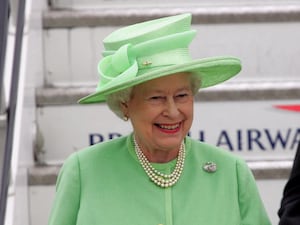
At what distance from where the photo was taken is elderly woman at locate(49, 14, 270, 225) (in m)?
3.07

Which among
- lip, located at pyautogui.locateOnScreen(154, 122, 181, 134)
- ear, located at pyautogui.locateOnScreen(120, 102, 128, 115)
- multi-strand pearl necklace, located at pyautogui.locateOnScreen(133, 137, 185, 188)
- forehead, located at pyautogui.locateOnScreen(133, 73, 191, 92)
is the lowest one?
multi-strand pearl necklace, located at pyautogui.locateOnScreen(133, 137, 185, 188)

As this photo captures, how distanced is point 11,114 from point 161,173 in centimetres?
102

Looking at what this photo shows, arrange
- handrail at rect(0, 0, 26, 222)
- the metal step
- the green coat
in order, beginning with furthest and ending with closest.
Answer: the metal step, handrail at rect(0, 0, 26, 222), the green coat

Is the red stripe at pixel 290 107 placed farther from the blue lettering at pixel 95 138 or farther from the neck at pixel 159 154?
the neck at pixel 159 154

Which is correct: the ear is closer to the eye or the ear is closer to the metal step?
the eye

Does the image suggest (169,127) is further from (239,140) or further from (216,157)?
(239,140)

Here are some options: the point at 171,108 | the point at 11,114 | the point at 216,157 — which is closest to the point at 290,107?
the point at 11,114

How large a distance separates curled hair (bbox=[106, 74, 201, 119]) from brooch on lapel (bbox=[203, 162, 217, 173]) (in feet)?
0.72

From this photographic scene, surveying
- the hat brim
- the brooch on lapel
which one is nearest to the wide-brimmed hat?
the hat brim

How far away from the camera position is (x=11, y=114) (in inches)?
158

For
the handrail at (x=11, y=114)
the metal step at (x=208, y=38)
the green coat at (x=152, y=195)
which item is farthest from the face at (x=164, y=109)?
the metal step at (x=208, y=38)

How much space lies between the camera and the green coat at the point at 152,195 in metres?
3.14

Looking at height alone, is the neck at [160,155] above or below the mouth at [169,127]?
below

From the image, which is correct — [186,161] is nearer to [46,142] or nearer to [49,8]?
[46,142]
